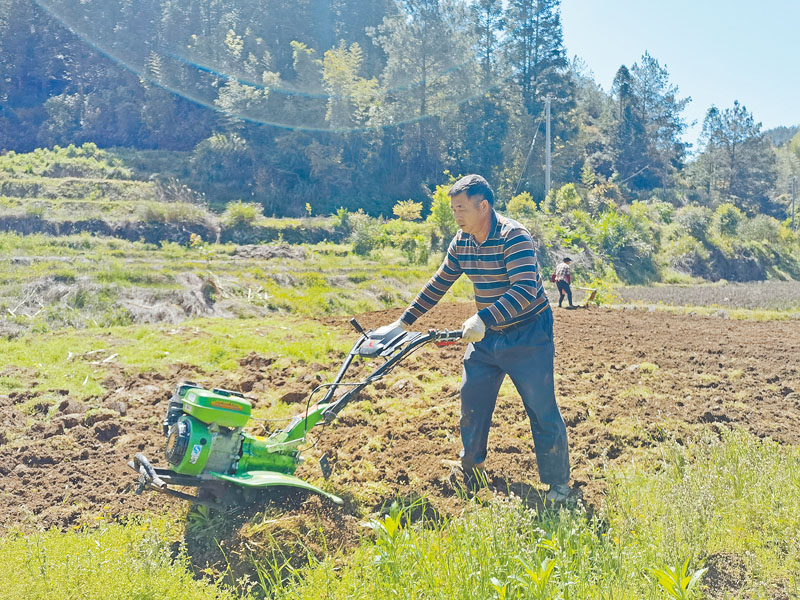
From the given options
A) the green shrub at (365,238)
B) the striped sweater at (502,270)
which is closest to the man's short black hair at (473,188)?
the striped sweater at (502,270)

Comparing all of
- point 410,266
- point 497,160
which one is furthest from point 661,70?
point 410,266

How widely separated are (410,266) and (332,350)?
480 inches

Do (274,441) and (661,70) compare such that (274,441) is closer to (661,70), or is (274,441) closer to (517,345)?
(517,345)

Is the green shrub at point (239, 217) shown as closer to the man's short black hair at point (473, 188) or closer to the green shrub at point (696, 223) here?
the green shrub at point (696, 223)

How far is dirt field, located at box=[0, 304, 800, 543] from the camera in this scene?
422 centimetres

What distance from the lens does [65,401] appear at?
613cm

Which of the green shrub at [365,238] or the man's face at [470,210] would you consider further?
the green shrub at [365,238]

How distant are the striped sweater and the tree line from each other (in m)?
34.9

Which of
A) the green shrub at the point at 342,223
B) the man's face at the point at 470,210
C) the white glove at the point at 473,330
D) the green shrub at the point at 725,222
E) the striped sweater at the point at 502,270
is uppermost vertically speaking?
the green shrub at the point at 725,222

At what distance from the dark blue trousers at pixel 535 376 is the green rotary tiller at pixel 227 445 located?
0.33m

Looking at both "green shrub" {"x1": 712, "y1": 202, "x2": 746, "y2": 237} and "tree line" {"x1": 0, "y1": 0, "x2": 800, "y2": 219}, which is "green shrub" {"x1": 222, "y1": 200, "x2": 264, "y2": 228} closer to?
"tree line" {"x1": 0, "y1": 0, "x2": 800, "y2": 219}

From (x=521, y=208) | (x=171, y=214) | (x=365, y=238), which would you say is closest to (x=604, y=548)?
(x=365, y=238)

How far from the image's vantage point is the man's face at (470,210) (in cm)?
370

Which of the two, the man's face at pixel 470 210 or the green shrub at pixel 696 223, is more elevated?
the green shrub at pixel 696 223
